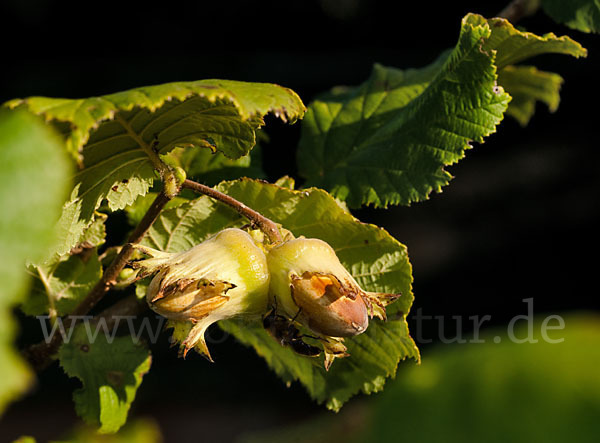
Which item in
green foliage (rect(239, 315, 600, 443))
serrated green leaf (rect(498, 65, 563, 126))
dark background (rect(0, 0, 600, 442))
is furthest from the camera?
dark background (rect(0, 0, 600, 442))

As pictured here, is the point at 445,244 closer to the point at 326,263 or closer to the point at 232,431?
the point at 232,431

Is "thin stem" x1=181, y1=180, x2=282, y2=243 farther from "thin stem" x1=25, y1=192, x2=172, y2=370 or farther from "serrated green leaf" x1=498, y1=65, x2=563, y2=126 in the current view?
"serrated green leaf" x1=498, y1=65, x2=563, y2=126

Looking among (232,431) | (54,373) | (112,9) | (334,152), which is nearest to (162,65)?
(112,9)

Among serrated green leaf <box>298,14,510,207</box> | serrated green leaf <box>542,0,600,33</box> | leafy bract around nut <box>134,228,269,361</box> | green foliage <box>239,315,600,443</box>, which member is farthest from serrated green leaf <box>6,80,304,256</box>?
serrated green leaf <box>542,0,600,33</box>

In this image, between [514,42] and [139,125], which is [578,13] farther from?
[139,125]

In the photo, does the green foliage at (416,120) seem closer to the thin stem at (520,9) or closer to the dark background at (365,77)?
the thin stem at (520,9)

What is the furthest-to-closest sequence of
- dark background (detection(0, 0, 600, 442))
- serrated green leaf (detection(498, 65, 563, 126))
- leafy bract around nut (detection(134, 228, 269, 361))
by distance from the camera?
dark background (detection(0, 0, 600, 442))
serrated green leaf (detection(498, 65, 563, 126))
leafy bract around nut (detection(134, 228, 269, 361))
